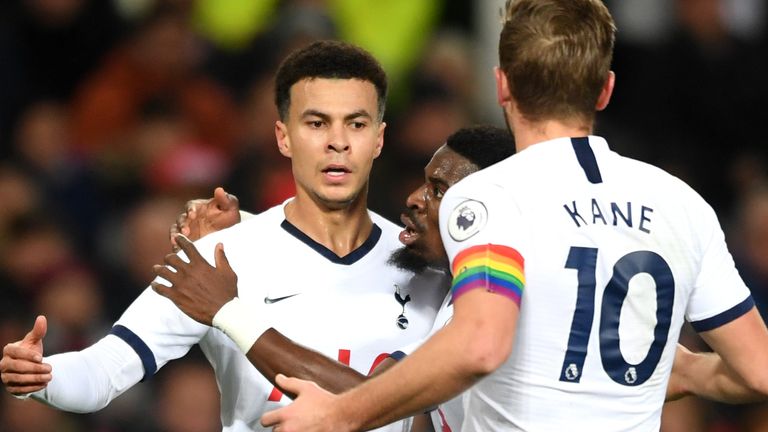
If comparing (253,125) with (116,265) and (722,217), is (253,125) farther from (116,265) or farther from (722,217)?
(722,217)

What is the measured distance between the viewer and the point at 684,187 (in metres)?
3.50

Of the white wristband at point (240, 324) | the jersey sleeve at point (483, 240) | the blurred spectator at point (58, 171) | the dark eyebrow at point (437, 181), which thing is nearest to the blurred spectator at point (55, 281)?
the blurred spectator at point (58, 171)

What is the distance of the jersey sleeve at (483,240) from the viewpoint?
3.18m

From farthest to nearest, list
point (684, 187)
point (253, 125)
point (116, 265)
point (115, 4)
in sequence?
point (115, 4), point (253, 125), point (116, 265), point (684, 187)

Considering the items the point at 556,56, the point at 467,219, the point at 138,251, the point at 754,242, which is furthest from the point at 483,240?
the point at 754,242

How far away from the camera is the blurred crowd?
7945 millimetres

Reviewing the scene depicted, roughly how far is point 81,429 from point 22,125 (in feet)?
7.28

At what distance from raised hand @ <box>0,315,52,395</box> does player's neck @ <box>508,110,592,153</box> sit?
4.61 feet

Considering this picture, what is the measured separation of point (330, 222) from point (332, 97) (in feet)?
1.32

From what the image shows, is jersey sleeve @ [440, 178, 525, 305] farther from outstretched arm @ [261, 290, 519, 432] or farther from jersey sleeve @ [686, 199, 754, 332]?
jersey sleeve @ [686, 199, 754, 332]

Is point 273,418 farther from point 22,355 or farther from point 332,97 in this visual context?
point 332,97

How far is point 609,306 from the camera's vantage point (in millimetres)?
3357

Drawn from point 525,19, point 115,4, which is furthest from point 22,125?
point 525,19

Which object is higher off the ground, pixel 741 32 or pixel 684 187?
pixel 741 32
